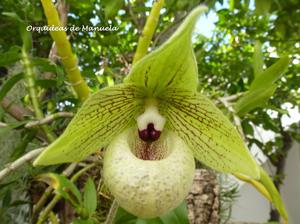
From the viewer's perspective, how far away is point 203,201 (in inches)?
36.4

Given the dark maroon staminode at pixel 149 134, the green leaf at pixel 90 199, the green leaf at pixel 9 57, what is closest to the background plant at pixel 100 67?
the green leaf at pixel 9 57

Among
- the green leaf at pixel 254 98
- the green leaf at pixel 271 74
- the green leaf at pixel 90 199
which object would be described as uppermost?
the green leaf at pixel 271 74

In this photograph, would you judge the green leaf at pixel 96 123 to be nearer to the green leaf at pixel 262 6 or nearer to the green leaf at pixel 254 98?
the green leaf at pixel 254 98

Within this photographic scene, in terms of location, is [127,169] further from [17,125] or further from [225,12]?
[225,12]

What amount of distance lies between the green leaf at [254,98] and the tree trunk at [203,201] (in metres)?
0.18

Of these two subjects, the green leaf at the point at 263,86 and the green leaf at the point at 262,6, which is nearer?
the green leaf at the point at 263,86

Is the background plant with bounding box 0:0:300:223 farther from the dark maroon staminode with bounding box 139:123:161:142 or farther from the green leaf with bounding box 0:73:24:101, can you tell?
the dark maroon staminode with bounding box 139:123:161:142

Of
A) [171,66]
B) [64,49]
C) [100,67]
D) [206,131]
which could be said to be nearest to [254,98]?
[206,131]

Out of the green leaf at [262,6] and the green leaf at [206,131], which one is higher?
the green leaf at [262,6]

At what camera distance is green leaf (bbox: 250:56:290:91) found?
756 millimetres

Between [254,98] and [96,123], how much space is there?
1.18 feet

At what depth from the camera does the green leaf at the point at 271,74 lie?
2.48 feet

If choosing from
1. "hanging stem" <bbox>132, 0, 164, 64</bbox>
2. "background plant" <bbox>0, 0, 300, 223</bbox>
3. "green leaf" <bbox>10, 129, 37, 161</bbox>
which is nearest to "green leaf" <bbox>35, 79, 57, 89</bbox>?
"background plant" <bbox>0, 0, 300, 223</bbox>

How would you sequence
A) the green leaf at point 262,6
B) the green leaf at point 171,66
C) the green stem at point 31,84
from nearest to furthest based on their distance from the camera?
the green leaf at point 171,66
the green stem at point 31,84
the green leaf at point 262,6
